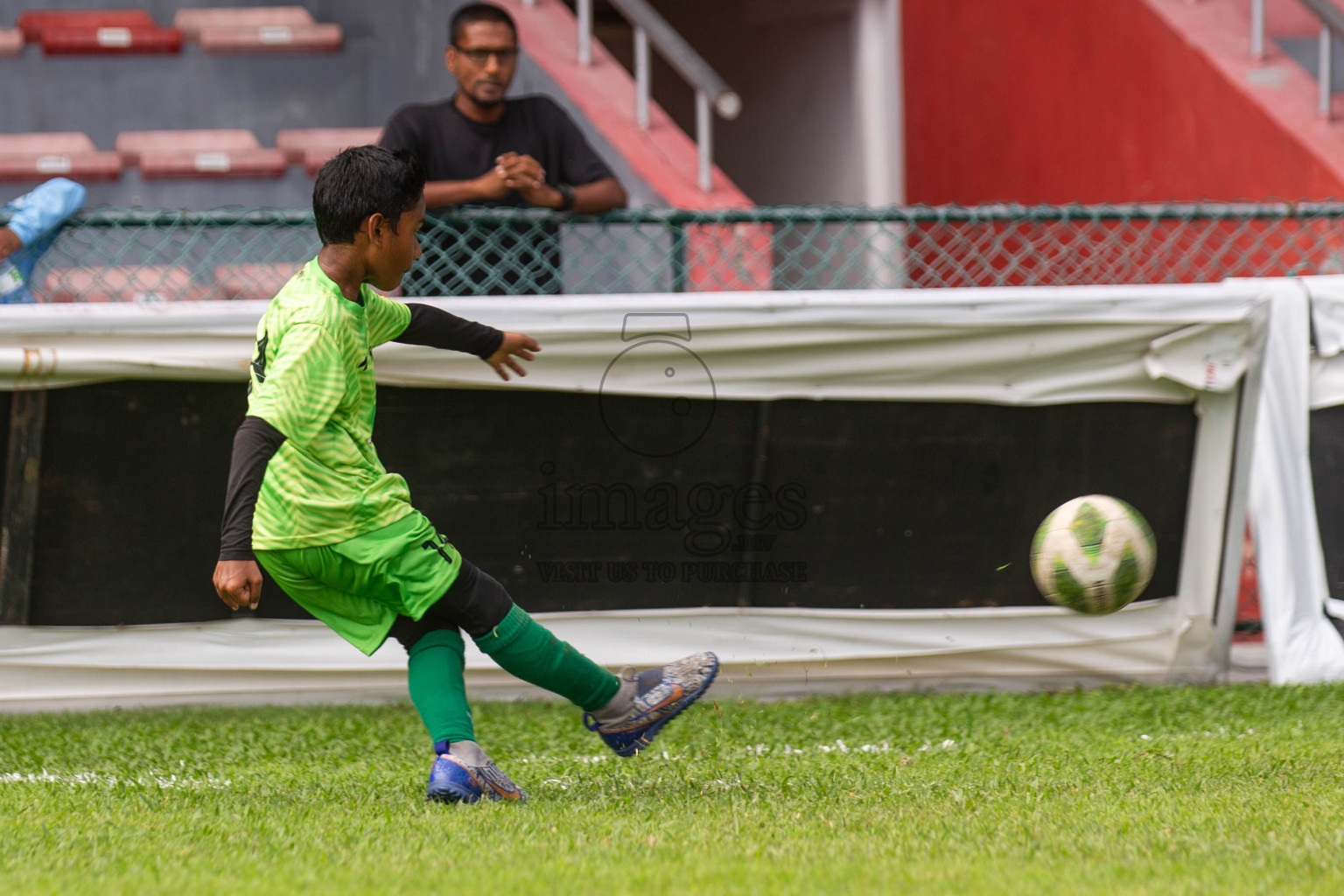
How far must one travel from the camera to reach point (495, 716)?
187 inches

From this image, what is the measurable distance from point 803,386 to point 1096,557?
1.23m

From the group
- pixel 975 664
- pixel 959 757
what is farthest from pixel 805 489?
pixel 959 757

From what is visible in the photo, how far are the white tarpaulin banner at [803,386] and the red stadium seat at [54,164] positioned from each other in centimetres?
307

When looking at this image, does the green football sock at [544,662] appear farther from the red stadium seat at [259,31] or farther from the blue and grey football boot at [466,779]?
the red stadium seat at [259,31]

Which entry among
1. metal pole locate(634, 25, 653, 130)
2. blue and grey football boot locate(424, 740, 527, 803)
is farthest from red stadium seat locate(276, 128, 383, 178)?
blue and grey football boot locate(424, 740, 527, 803)

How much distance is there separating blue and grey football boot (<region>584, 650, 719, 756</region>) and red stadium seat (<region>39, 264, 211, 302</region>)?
9.00 ft

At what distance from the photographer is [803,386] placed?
490 centimetres

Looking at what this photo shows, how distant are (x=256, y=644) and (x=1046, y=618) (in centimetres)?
282

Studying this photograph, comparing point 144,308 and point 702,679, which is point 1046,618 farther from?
point 144,308

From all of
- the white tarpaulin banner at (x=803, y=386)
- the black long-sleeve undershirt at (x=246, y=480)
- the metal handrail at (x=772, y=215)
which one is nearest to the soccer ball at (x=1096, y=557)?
the white tarpaulin banner at (x=803, y=386)

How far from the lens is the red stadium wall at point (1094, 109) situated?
8.26 m

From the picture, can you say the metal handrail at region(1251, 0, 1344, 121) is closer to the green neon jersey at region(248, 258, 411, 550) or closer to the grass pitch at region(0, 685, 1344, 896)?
the grass pitch at region(0, 685, 1344, 896)

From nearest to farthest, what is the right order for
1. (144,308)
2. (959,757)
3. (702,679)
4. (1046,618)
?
(702,679) < (959,757) < (144,308) < (1046,618)

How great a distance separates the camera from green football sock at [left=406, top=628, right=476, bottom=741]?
3.37 metres
